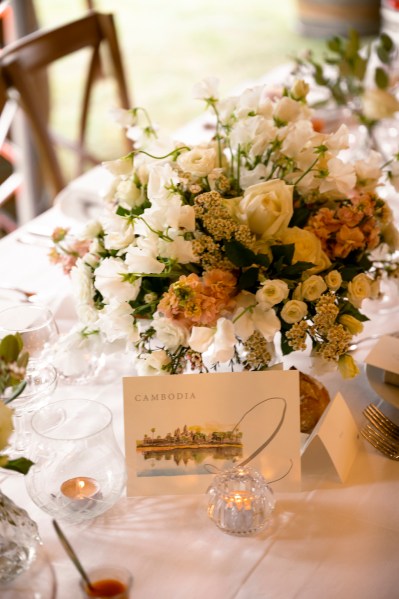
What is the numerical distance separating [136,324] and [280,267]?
220mm

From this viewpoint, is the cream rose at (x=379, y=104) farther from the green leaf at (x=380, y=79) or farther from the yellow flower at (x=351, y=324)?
the yellow flower at (x=351, y=324)

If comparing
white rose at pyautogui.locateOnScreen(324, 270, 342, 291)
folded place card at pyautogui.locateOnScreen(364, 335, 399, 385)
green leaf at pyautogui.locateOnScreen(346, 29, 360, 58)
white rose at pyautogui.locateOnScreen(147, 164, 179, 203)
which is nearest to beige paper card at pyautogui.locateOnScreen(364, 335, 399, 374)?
folded place card at pyautogui.locateOnScreen(364, 335, 399, 385)

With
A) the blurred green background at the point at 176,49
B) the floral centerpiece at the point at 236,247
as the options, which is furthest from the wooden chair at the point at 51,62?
the blurred green background at the point at 176,49

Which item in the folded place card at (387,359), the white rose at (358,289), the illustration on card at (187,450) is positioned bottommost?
the folded place card at (387,359)

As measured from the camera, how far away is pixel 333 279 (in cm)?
119

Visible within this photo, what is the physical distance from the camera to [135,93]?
6.22 meters

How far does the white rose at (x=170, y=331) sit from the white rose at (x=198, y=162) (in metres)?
0.23

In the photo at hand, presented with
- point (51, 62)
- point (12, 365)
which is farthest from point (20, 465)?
point (51, 62)

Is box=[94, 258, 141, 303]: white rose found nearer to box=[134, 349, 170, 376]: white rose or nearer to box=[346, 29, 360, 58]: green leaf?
box=[134, 349, 170, 376]: white rose

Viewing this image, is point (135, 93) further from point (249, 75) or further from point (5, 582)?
point (5, 582)

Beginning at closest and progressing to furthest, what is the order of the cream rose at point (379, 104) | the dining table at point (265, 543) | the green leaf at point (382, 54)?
the dining table at point (265, 543), the cream rose at point (379, 104), the green leaf at point (382, 54)

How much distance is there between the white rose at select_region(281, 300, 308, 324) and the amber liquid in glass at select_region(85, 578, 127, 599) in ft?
1.43

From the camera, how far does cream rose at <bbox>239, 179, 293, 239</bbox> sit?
46.3 inches

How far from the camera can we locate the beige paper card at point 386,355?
1354 mm
